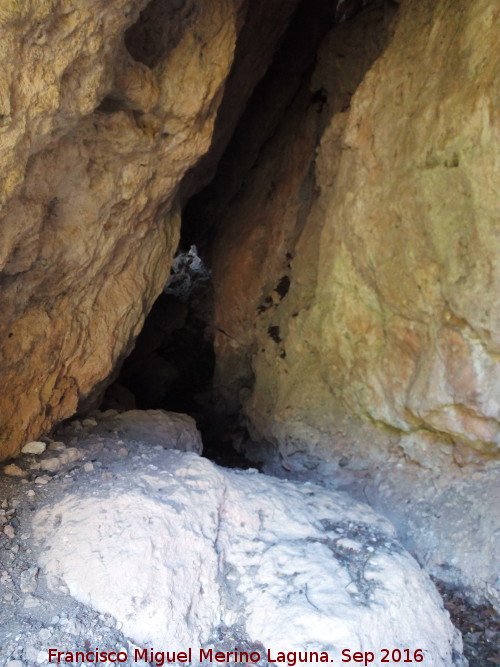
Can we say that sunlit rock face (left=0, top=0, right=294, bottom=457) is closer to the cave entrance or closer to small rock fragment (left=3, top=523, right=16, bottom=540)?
small rock fragment (left=3, top=523, right=16, bottom=540)

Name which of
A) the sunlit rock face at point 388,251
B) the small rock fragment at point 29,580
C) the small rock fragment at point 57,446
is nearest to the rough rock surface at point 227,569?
the small rock fragment at point 29,580

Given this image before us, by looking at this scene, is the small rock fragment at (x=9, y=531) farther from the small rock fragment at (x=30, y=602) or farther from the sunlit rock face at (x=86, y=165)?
the sunlit rock face at (x=86, y=165)

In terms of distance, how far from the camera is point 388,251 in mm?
3871

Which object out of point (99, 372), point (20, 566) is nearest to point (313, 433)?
point (99, 372)

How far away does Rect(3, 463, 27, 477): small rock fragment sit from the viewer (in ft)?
9.67

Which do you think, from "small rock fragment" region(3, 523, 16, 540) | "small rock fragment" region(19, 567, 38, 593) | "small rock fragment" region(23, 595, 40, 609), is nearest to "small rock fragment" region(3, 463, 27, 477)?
"small rock fragment" region(3, 523, 16, 540)

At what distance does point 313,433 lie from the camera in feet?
15.6

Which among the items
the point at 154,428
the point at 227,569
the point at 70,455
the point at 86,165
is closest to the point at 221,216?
the point at 154,428

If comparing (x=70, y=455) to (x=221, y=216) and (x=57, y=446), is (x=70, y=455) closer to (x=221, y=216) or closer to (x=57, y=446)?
(x=57, y=446)

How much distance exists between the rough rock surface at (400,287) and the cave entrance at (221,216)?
0.32 feet

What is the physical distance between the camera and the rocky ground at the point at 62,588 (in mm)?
2053

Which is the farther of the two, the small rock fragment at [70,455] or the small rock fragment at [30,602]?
the small rock fragment at [70,455]

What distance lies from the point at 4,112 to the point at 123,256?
5.98 ft

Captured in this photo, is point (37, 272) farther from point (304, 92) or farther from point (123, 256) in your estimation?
point (304, 92)
